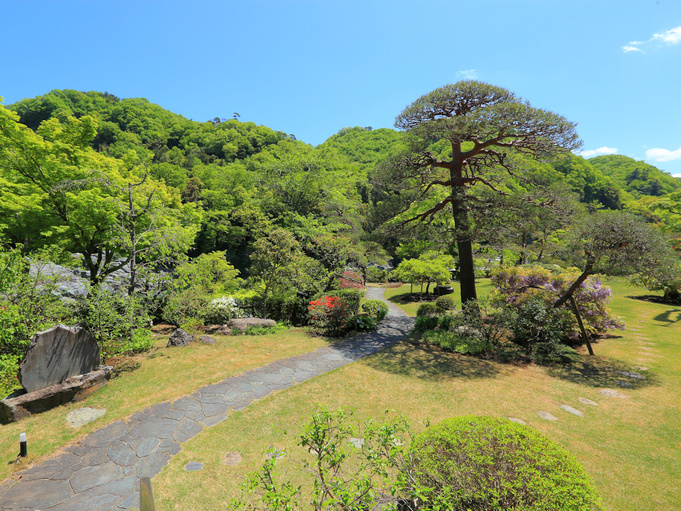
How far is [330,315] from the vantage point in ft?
32.3

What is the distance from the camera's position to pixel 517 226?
9406 mm

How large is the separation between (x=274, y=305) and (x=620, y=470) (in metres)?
A: 10.1

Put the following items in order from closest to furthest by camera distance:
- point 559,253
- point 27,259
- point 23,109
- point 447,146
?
point 27,259
point 559,253
point 447,146
point 23,109

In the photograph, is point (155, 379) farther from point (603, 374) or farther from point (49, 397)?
point (603, 374)

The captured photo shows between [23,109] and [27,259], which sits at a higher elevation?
[23,109]

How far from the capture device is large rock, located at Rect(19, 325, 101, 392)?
4602mm

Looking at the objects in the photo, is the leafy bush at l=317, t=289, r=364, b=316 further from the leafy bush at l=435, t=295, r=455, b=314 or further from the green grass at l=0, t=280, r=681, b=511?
the leafy bush at l=435, t=295, r=455, b=314

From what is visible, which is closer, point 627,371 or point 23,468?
point 23,468

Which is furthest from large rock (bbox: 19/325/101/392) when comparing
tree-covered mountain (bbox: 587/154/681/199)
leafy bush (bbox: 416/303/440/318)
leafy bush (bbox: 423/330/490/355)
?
tree-covered mountain (bbox: 587/154/681/199)

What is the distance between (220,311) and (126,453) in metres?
6.64

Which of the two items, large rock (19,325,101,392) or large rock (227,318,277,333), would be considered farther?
large rock (227,318,277,333)

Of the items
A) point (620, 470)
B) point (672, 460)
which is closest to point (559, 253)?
point (672, 460)

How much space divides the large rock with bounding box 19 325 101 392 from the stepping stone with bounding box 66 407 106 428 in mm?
760

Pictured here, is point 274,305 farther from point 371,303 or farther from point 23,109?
point 23,109
